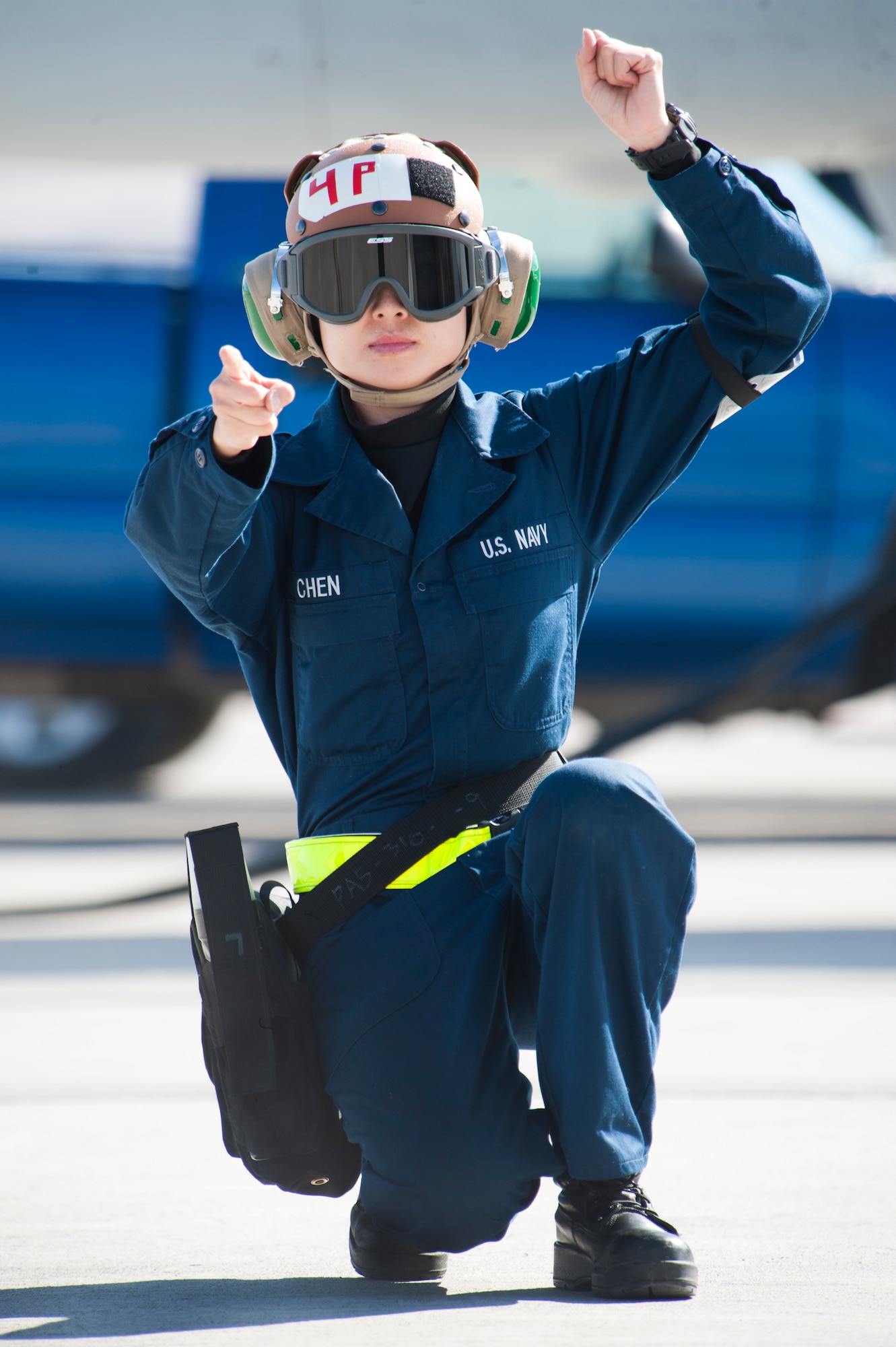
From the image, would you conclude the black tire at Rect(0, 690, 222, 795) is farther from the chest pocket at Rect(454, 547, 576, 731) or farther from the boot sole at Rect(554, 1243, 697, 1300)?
the boot sole at Rect(554, 1243, 697, 1300)

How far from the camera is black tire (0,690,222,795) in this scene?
599 cm

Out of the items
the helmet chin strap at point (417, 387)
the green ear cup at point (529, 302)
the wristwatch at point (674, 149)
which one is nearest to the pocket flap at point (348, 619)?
the helmet chin strap at point (417, 387)

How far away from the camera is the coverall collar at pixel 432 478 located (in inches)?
65.9

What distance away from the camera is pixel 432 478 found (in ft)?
5.61

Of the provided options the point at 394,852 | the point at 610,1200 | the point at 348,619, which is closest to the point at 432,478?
the point at 348,619

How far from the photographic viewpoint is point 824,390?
4.93m

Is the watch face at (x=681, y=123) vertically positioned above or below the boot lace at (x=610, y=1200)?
above

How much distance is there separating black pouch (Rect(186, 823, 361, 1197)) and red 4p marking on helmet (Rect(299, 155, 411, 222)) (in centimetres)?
66

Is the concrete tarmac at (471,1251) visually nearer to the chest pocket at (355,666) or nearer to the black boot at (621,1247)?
the black boot at (621,1247)

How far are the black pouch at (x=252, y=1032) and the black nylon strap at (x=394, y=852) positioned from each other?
6 centimetres

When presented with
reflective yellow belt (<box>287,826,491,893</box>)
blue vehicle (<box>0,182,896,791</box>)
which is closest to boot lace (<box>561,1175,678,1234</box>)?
reflective yellow belt (<box>287,826,491,893</box>)

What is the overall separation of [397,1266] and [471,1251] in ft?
0.52

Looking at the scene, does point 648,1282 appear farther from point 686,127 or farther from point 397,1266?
point 686,127

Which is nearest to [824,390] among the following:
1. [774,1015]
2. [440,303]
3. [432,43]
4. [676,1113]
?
[432,43]
